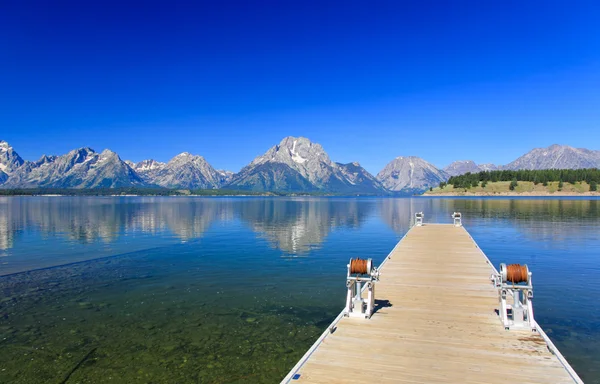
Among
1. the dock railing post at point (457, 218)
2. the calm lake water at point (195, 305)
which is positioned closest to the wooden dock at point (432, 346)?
the calm lake water at point (195, 305)

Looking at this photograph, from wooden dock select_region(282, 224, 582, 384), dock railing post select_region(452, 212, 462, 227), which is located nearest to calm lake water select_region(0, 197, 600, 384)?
wooden dock select_region(282, 224, 582, 384)

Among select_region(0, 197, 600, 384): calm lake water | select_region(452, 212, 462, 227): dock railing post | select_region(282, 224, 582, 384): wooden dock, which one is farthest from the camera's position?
select_region(452, 212, 462, 227): dock railing post

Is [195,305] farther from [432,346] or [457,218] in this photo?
[457,218]

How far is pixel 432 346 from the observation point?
12.5 m

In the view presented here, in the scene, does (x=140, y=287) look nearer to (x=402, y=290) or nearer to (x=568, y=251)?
(x=402, y=290)

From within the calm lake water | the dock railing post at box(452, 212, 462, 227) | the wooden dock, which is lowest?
the calm lake water

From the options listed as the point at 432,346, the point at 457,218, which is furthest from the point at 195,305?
the point at 457,218

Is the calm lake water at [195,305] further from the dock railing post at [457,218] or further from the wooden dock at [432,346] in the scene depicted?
the dock railing post at [457,218]

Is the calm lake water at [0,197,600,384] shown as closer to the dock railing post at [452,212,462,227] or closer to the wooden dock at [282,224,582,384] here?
the wooden dock at [282,224,582,384]

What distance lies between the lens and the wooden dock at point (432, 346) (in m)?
10.5

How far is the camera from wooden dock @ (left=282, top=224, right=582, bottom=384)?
10.5 meters

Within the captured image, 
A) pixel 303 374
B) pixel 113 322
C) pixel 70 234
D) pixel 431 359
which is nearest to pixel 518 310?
pixel 431 359

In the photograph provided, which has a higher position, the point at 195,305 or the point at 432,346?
the point at 432,346

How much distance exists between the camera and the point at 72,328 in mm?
18047
